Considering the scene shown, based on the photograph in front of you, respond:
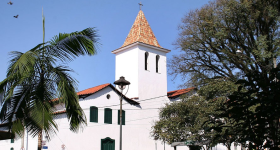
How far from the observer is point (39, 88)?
817 cm

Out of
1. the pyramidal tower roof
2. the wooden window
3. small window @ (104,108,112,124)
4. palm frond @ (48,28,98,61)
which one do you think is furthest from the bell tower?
palm frond @ (48,28,98,61)

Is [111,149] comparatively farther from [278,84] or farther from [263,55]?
[278,84]

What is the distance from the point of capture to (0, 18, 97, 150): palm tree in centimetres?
793

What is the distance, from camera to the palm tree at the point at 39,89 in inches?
312

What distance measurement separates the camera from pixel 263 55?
1784 cm

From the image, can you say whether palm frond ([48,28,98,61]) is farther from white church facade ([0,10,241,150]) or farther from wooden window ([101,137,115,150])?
wooden window ([101,137,115,150])

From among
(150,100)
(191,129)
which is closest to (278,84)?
(191,129)

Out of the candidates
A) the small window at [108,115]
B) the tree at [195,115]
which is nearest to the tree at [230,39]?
the tree at [195,115]

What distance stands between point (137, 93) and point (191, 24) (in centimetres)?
1114

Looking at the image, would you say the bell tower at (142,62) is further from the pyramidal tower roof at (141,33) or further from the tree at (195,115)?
the tree at (195,115)

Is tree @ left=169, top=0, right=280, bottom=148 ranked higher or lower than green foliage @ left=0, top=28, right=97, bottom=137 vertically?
higher

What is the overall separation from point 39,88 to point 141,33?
24.9 m

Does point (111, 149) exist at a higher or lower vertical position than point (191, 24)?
lower

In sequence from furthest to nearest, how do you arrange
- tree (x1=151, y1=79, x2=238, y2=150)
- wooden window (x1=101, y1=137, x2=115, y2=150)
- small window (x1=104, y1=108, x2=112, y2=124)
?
small window (x1=104, y1=108, x2=112, y2=124), wooden window (x1=101, y1=137, x2=115, y2=150), tree (x1=151, y1=79, x2=238, y2=150)
